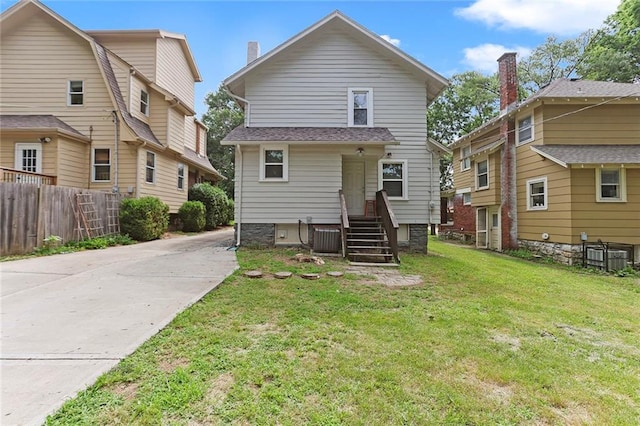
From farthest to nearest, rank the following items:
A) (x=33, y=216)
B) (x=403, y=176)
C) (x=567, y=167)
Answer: (x=403, y=176) < (x=567, y=167) < (x=33, y=216)

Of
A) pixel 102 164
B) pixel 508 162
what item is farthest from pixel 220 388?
pixel 508 162

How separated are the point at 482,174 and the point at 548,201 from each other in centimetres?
411

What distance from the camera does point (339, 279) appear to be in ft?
21.7

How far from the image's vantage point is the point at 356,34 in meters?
11.0

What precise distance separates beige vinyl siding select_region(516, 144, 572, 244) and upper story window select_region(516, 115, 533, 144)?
1.04 feet

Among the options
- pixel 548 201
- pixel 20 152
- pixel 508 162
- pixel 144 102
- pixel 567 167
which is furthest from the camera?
pixel 144 102

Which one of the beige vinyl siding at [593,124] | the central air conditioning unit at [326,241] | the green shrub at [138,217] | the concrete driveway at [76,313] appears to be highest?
the beige vinyl siding at [593,124]

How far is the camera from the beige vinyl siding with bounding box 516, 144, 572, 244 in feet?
34.3

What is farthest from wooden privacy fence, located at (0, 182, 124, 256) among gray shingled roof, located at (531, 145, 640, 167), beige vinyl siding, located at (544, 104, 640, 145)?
beige vinyl siding, located at (544, 104, 640, 145)

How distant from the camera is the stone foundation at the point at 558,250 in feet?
33.9

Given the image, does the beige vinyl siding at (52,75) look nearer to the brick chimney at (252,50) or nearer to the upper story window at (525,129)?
the brick chimney at (252,50)

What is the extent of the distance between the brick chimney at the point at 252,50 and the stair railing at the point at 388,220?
304 inches

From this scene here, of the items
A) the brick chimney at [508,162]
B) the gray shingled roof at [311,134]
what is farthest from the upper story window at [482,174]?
the gray shingled roof at [311,134]

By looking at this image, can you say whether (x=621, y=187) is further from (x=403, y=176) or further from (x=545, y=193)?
(x=403, y=176)
